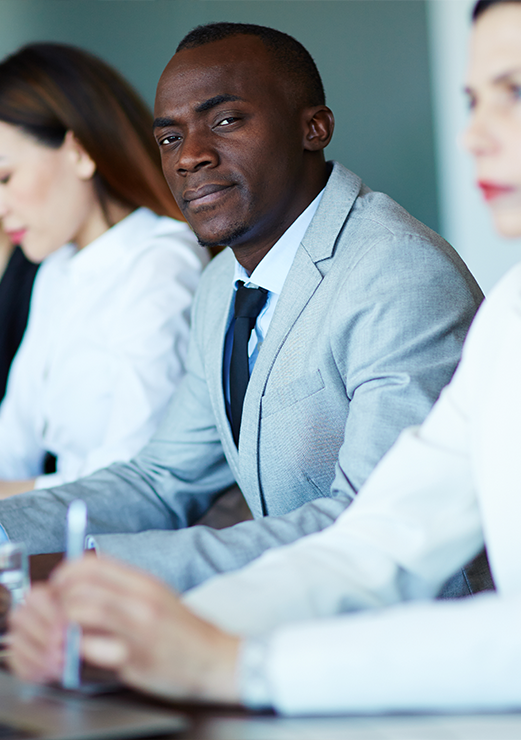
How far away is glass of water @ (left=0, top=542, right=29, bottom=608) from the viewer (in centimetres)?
97

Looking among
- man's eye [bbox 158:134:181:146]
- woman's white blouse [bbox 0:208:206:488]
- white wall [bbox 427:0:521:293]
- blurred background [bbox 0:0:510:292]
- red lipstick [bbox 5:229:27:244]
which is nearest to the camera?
man's eye [bbox 158:134:181:146]

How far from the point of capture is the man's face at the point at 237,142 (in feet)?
5.55

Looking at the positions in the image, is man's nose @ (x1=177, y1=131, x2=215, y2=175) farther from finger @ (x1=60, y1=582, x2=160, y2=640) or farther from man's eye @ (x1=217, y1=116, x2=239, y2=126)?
finger @ (x1=60, y1=582, x2=160, y2=640)

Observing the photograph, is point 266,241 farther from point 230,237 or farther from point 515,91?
point 515,91

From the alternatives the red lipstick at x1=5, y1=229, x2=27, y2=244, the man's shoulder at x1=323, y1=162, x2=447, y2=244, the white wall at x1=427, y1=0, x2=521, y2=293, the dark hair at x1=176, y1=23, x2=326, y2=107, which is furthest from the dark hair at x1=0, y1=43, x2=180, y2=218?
the white wall at x1=427, y1=0, x2=521, y2=293

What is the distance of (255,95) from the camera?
1.70 m

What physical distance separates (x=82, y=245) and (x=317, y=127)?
1.12m

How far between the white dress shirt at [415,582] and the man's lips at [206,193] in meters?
0.80

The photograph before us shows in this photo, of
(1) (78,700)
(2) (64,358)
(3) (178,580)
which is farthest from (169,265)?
(1) (78,700)

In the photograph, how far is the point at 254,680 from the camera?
2.20ft

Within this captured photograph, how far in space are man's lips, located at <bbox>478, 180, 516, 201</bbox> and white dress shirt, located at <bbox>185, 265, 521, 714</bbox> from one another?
0.47ft

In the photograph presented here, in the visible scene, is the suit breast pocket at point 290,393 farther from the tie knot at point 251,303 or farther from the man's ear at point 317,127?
the man's ear at point 317,127

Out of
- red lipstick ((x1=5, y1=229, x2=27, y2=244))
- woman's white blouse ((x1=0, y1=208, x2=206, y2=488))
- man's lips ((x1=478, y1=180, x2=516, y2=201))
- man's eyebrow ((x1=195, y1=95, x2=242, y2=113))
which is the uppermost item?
man's eyebrow ((x1=195, y1=95, x2=242, y2=113))

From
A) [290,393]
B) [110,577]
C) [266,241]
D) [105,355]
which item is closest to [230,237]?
[266,241]
